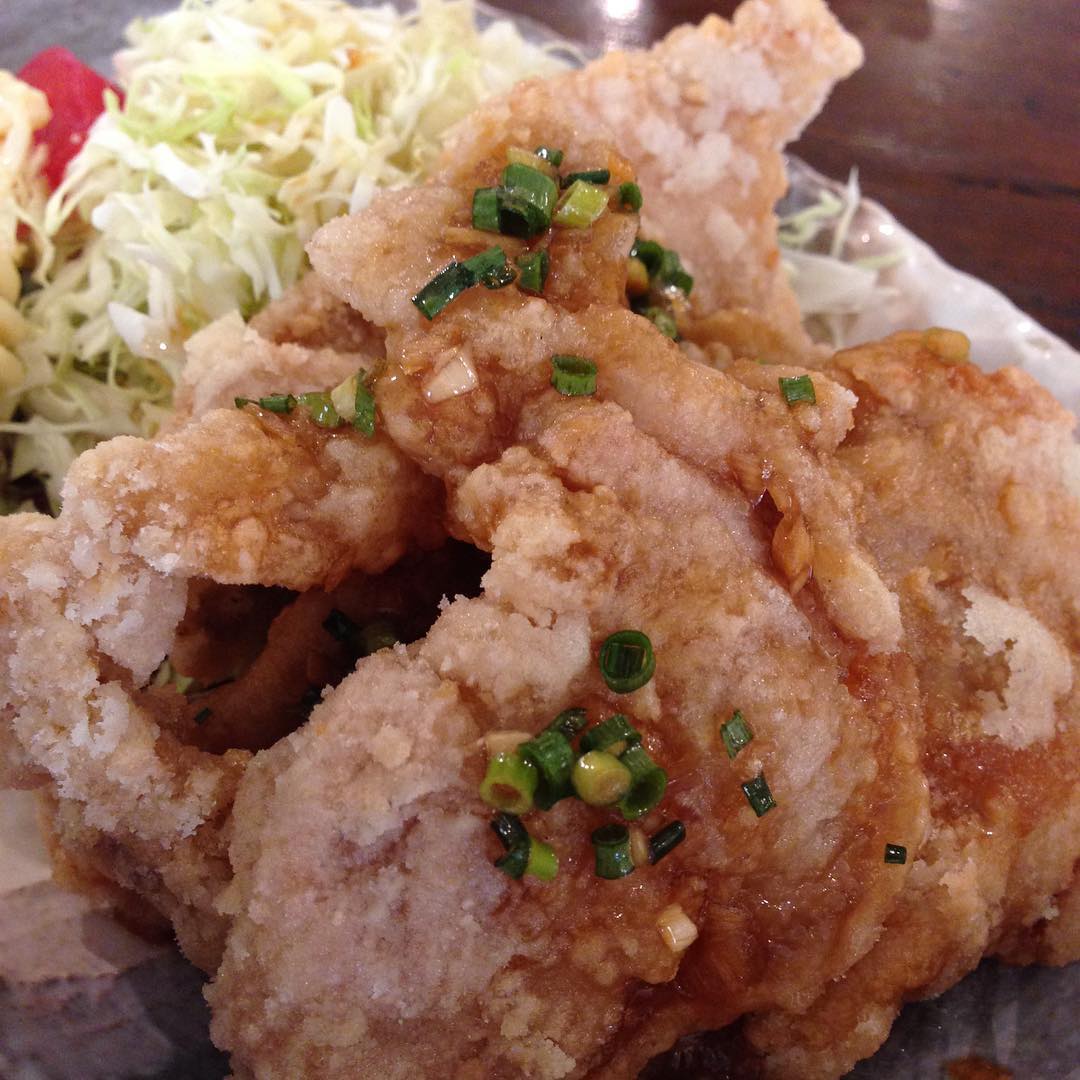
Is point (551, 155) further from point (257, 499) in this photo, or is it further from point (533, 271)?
point (257, 499)

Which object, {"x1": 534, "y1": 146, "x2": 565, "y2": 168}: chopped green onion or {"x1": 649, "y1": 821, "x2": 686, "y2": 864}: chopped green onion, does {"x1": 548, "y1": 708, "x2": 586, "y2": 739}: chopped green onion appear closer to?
{"x1": 649, "y1": 821, "x2": 686, "y2": 864}: chopped green onion

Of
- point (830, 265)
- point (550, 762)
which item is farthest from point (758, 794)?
point (830, 265)

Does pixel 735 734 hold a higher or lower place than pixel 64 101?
lower

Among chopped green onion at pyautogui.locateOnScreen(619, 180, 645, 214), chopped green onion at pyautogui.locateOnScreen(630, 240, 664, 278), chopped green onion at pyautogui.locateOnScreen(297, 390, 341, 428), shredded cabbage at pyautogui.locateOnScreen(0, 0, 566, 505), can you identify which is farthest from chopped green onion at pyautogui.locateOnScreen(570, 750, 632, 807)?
shredded cabbage at pyautogui.locateOnScreen(0, 0, 566, 505)

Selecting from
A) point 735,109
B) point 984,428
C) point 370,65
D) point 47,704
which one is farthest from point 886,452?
point 370,65

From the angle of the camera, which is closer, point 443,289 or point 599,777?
point 599,777

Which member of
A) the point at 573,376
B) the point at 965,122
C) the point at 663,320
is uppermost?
the point at 573,376
